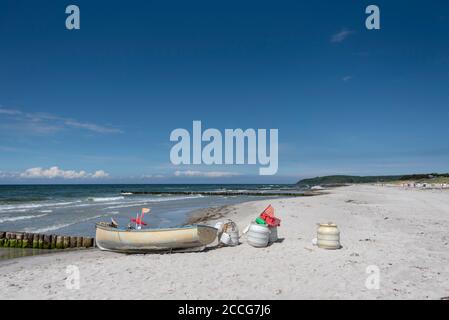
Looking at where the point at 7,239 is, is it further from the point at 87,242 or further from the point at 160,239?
the point at 160,239

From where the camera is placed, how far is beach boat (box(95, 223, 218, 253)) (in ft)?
40.4

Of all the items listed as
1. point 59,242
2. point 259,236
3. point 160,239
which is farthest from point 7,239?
point 259,236

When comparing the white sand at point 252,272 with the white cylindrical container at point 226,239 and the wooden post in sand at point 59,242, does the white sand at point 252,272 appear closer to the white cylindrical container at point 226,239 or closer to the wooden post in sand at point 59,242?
the white cylindrical container at point 226,239

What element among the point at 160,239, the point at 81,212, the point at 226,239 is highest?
the point at 160,239

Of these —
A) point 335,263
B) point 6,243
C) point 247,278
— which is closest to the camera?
point 247,278

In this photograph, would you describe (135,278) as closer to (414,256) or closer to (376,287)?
(376,287)

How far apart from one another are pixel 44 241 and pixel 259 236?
9.99m

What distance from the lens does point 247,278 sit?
29.8ft

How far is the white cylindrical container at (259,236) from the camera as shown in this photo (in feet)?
42.1

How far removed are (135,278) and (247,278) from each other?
121 inches

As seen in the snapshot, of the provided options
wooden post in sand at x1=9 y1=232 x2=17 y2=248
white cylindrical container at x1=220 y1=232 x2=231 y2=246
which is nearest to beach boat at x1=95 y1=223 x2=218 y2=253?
white cylindrical container at x1=220 y1=232 x2=231 y2=246

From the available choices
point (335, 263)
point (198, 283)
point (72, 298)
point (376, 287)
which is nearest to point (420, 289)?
point (376, 287)

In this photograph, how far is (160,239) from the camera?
12305mm

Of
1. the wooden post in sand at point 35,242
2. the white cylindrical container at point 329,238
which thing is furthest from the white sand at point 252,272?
the wooden post in sand at point 35,242
